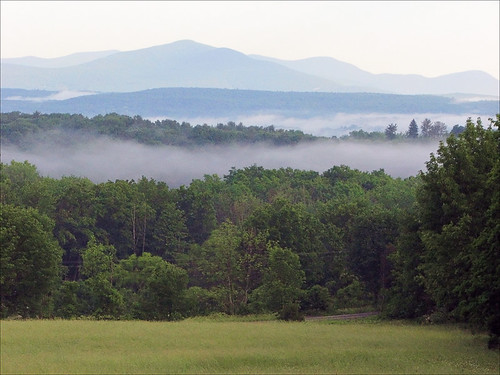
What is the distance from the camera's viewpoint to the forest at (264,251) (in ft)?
124

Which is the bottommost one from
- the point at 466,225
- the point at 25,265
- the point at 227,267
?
the point at 227,267

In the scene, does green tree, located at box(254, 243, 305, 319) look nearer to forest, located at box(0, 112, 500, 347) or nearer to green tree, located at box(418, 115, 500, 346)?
forest, located at box(0, 112, 500, 347)

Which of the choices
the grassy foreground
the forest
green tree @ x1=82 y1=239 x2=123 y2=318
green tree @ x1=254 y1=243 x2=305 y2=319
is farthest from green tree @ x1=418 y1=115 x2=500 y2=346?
green tree @ x1=82 y1=239 x2=123 y2=318

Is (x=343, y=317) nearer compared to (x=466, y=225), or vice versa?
(x=466, y=225)

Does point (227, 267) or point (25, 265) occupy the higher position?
point (25, 265)

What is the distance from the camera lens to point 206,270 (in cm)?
8056

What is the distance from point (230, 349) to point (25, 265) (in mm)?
25022

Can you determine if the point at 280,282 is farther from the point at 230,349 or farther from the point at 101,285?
the point at 230,349

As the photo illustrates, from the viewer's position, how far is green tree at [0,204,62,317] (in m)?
55.4

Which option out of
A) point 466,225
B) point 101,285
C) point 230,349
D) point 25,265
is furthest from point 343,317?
point 230,349

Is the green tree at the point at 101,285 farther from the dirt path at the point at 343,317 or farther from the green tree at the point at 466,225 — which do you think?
the green tree at the point at 466,225

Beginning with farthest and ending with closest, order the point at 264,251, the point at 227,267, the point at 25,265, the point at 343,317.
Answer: the point at 264,251, the point at 227,267, the point at 343,317, the point at 25,265

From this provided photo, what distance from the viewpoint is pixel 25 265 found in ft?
183

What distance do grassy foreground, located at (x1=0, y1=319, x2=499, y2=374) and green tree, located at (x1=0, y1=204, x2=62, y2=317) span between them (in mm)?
13267
